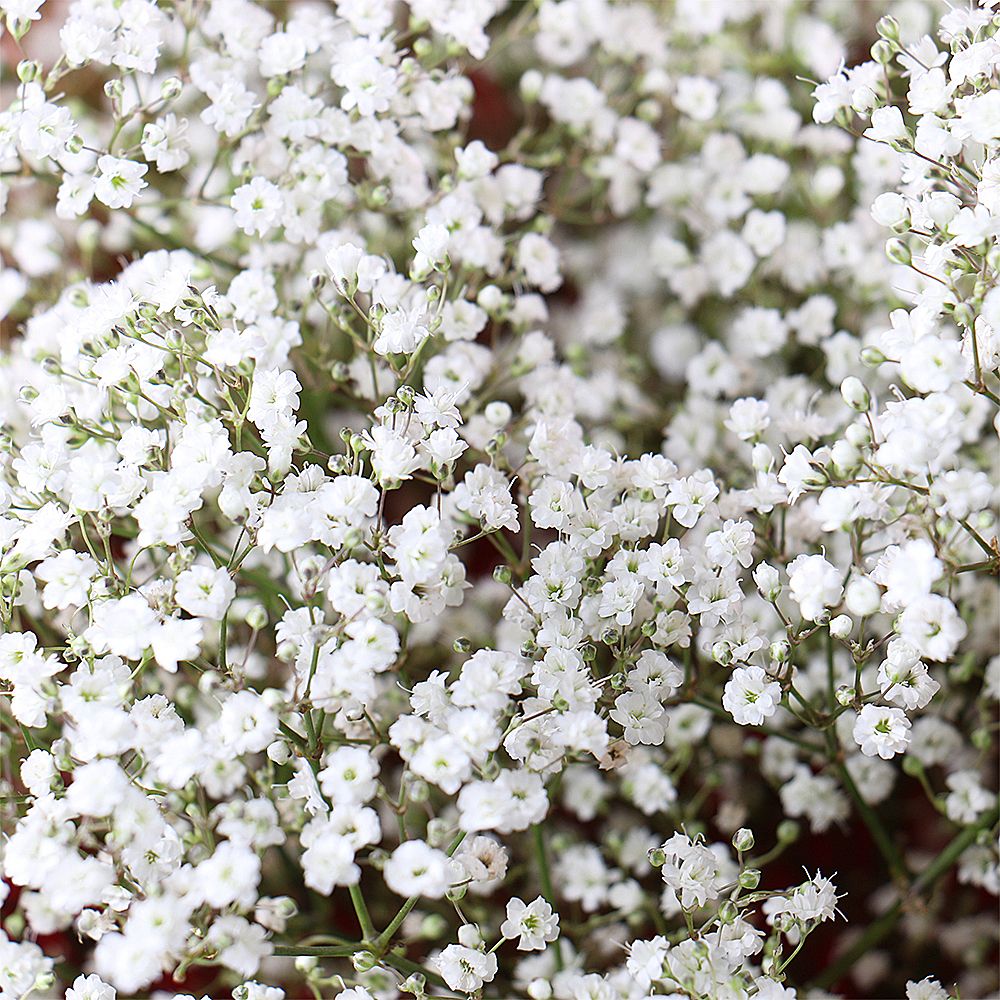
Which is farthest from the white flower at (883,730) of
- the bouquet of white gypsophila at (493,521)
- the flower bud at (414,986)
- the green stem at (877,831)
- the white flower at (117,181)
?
the white flower at (117,181)

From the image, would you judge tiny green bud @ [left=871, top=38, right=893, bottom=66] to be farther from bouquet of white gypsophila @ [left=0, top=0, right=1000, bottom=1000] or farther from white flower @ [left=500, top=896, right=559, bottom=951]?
white flower @ [left=500, top=896, right=559, bottom=951]

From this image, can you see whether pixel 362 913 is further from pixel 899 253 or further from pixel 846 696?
pixel 899 253

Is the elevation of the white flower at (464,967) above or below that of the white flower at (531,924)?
above

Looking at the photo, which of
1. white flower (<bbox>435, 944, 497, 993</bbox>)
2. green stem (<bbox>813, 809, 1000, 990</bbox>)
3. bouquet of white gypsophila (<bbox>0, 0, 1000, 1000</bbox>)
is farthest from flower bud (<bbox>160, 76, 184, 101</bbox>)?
green stem (<bbox>813, 809, 1000, 990</bbox>)

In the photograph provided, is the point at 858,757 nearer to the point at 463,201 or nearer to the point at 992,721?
the point at 992,721

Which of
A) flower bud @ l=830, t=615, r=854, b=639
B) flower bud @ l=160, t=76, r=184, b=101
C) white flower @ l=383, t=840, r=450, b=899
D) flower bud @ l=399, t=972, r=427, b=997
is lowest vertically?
flower bud @ l=399, t=972, r=427, b=997

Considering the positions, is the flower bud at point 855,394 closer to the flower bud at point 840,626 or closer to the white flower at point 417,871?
the flower bud at point 840,626

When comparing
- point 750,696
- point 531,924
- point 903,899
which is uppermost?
point 750,696

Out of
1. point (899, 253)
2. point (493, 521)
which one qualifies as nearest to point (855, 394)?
point (899, 253)
